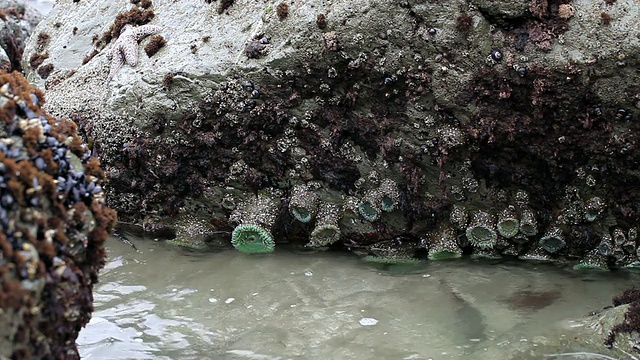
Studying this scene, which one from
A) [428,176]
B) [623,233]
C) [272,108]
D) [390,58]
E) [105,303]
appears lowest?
[105,303]

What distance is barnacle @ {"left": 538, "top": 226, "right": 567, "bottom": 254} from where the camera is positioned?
7570 millimetres

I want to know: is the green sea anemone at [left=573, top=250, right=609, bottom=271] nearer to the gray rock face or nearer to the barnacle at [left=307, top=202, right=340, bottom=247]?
the gray rock face

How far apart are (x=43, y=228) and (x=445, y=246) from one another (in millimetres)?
4825

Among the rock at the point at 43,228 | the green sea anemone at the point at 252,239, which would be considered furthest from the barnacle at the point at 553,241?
the rock at the point at 43,228

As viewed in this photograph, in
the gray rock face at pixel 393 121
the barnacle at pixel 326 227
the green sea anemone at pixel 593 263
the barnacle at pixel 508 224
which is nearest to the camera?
the gray rock face at pixel 393 121

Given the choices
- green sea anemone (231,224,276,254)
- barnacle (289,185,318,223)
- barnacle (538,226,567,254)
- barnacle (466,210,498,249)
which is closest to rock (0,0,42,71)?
green sea anemone (231,224,276,254)

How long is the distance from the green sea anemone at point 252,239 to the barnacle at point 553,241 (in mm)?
3214

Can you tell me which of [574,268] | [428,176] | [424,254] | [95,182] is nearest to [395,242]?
[424,254]

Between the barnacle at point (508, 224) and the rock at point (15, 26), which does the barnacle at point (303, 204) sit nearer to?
the barnacle at point (508, 224)

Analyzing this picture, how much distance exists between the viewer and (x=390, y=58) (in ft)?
24.8

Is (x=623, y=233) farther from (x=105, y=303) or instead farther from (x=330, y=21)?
(x=105, y=303)

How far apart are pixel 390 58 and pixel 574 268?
3.12 meters

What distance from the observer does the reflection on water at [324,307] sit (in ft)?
20.3

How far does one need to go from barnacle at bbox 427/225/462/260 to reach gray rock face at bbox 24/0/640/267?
8 centimetres
